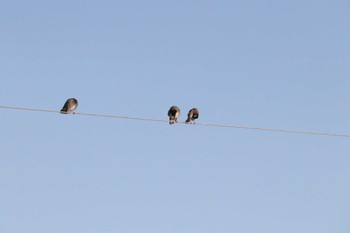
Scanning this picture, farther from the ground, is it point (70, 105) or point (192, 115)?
point (192, 115)

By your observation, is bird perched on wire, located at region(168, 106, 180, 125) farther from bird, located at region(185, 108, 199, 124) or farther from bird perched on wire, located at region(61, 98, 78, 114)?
bird perched on wire, located at region(61, 98, 78, 114)

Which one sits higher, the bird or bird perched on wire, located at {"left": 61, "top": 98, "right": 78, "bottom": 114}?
the bird

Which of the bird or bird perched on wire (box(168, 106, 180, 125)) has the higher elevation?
the bird

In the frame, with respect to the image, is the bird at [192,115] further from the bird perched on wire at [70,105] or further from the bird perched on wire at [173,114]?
the bird perched on wire at [70,105]

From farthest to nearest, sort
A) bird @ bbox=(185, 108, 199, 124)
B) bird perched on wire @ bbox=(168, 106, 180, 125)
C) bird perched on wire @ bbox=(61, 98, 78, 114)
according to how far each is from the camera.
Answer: bird @ bbox=(185, 108, 199, 124) < bird perched on wire @ bbox=(168, 106, 180, 125) < bird perched on wire @ bbox=(61, 98, 78, 114)

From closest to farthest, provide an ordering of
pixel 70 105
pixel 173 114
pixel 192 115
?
pixel 70 105 < pixel 173 114 < pixel 192 115

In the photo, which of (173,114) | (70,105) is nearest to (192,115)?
(173,114)

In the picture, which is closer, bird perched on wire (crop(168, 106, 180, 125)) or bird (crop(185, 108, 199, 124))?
bird perched on wire (crop(168, 106, 180, 125))

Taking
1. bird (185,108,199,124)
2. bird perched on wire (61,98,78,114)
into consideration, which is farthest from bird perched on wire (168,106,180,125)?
bird perched on wire (61,98,78,114)

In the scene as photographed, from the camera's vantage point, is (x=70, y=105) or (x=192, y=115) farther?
(x=192, y=115)

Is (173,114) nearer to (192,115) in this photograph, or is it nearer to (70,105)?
(192,115)

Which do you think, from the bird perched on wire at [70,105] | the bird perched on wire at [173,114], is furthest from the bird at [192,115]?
the bird perched on wire at [70,105]

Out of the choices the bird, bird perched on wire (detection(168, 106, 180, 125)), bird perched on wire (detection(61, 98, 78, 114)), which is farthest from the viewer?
the bird

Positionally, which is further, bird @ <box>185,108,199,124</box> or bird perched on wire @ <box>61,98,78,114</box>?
bird @ <box>185,108,199,124</box>
